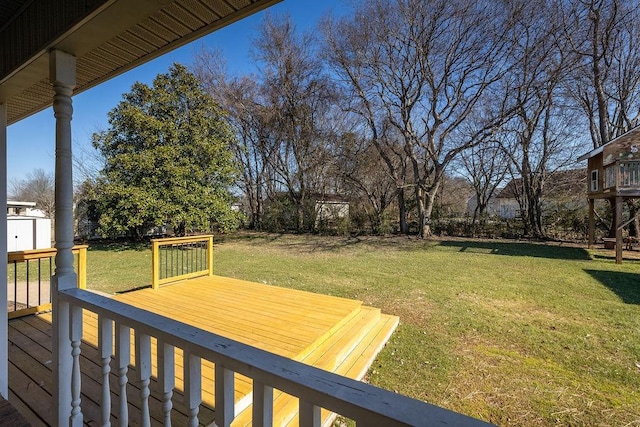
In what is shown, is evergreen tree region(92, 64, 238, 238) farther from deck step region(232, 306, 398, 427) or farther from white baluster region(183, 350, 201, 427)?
white baluster region(183, 350, 201, 427)

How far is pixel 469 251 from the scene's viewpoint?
10.2m

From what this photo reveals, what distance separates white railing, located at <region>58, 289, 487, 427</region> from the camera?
25.6 inches

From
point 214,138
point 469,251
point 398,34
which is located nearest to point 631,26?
point 398,34

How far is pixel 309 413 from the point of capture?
2.48ft

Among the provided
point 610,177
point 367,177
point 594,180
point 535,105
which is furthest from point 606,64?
point 367,177

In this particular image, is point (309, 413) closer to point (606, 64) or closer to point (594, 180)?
point (594, 180)

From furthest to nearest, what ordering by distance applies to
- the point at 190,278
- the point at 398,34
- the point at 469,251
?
the point at 398,34 < the point at 469,251 < the point at 190,278

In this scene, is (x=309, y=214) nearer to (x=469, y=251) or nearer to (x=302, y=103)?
(x=302, y=103)

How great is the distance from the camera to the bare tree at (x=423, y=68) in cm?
1116

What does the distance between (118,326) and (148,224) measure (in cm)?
1205

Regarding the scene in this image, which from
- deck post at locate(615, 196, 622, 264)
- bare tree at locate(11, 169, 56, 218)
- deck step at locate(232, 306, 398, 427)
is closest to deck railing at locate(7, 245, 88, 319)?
deck step at locate(232, 306, 398, 427)

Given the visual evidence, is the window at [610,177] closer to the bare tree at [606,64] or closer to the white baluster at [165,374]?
Answer: the bare tree at [606,64]

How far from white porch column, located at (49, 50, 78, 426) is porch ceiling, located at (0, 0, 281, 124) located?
0.13 metres

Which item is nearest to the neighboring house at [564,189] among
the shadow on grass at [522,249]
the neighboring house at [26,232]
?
the shadow on grass at [522,249]
